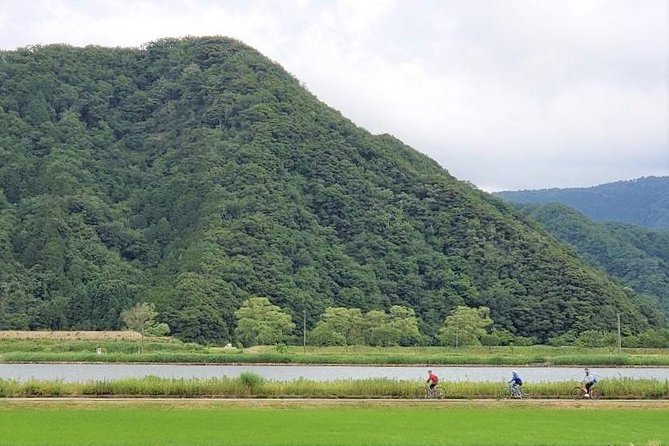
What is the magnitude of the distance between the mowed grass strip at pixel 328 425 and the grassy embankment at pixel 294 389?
3.20 metres

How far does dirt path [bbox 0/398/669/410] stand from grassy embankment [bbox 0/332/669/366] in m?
39.0

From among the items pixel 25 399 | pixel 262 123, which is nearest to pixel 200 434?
pixel 25 399

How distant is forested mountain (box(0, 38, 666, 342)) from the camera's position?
10719cm

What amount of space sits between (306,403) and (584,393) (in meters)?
12.3

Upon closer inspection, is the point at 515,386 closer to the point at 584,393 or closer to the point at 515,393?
the point at 515,393

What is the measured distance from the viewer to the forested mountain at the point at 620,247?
150 m

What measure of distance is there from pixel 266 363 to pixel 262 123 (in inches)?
2397

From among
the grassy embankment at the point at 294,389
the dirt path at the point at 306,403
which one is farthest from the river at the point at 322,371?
the dirt path at the point at 306,403

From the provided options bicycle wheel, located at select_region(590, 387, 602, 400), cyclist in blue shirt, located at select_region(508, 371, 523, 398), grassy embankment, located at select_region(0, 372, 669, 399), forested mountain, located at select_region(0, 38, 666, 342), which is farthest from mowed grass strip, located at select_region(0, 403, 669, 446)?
forested mountain, located at select_region(0, 38, 666, 342)

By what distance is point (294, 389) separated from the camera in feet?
135

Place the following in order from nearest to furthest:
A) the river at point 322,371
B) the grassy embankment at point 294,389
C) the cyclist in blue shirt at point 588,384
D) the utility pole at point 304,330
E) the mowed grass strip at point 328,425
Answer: the mowed grass strip at point 328,425
the grassy embankment at point 294,389
the cyclist in blue shirt at point 588,384
the river at point 322,371
the utility pole at point 304,330

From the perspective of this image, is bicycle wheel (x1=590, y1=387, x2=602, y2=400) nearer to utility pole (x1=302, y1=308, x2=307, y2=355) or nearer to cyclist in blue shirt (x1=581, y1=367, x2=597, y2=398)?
cyclist in blue shirt (x1=581, y1=367, x2=597, y2=398)

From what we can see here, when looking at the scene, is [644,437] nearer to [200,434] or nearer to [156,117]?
[200,434]

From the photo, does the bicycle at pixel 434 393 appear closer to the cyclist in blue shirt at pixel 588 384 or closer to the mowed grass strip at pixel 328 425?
the mowed grass strip at pixel 328 425
